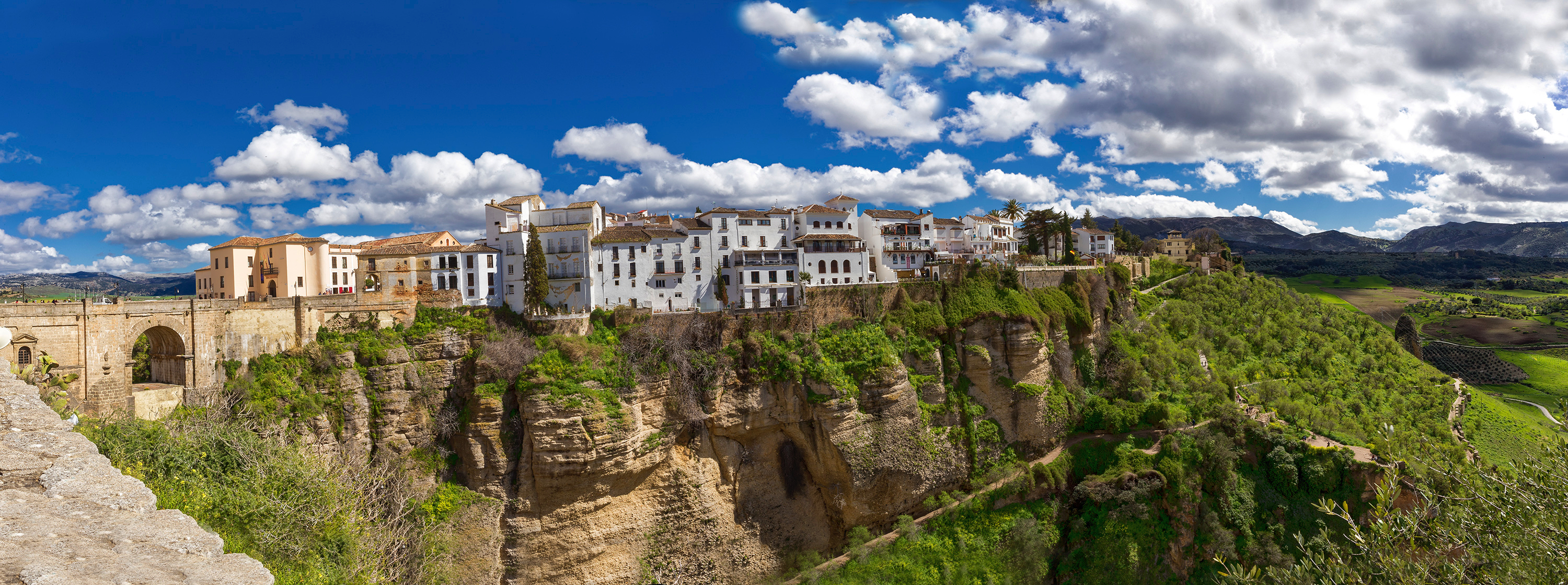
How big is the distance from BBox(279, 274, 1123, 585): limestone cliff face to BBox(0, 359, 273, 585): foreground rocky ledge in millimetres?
24915

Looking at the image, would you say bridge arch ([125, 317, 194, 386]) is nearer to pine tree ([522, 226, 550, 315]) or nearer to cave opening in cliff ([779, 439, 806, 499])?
pine tree ([522, 226, 550, 315])

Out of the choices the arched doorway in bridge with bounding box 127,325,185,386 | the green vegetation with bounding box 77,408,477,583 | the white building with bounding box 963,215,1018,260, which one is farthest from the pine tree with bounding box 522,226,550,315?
the white building with bounding box 963,215,1018,260

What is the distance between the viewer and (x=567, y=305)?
43031 millimetres

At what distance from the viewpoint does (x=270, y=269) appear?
40.0 meters

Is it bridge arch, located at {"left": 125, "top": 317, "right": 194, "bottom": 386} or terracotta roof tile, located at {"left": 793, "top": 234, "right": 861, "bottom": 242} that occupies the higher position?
terracotta roof tile, located at {"left": 793, "top": 234, "right": 861, "bottom": 242}

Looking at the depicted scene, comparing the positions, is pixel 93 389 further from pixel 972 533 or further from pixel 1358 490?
pixel 1358 490

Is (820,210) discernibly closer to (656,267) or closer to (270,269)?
(656,267)

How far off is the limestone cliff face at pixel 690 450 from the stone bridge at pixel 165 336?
337 cm

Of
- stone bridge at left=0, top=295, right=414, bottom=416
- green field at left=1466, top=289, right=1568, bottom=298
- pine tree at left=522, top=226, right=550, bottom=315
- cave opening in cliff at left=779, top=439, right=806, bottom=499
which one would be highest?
pine tree at left=522, top=226, right=550, bottom=315

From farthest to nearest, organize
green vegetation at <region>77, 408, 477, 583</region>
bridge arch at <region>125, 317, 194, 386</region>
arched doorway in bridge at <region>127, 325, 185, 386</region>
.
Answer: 1. arched doorway in bridge at <region>127, 325, 185, 386</region>
2. bridge arch at <region>125, 317, 194, 386</region>
3. green vegetation at <region>77, 408, 477, 583</region>

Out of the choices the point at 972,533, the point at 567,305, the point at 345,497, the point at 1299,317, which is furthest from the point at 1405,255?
the point at 345,497

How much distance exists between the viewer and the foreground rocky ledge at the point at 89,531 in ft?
15.1

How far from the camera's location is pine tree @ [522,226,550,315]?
3894cm

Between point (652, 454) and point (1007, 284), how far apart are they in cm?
2465
